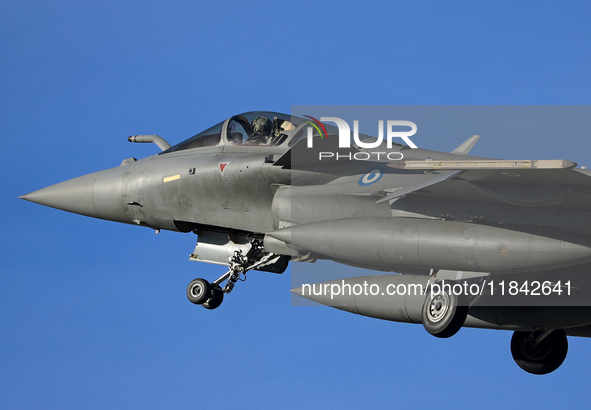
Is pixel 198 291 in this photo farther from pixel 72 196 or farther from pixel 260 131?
pixel 72 196

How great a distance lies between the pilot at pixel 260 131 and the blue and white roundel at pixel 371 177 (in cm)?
197

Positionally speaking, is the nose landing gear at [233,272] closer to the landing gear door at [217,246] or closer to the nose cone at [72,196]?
the landing gear door at [217,246]

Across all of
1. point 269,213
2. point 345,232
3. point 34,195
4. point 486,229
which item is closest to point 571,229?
point 486,229

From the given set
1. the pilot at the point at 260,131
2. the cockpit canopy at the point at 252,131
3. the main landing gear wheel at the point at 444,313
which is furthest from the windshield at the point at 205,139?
the main landing gear wheel at the point at 444,313

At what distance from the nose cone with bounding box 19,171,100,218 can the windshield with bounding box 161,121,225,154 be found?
169 centimetres

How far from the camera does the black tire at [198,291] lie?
11.2 meters

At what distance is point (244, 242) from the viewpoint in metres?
11.6

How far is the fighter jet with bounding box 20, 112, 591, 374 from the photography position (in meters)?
7.49

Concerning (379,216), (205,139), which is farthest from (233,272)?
(379,216)

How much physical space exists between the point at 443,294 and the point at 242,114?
4808mm

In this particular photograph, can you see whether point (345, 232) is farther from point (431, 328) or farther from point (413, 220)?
point (431, 328)

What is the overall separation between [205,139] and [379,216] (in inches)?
157

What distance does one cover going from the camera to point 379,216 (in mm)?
9305

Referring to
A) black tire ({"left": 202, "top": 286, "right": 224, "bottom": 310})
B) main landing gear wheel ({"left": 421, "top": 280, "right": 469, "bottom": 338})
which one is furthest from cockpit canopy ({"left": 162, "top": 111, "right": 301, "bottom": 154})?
main landing gear wheel ({"left": 421, "top": 280, "right": 469, "bottom": 338})
